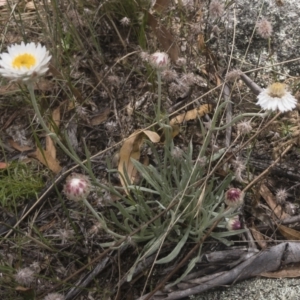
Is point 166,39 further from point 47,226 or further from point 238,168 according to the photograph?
point 47,226

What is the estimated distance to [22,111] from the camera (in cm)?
218

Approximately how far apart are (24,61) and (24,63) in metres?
0.01

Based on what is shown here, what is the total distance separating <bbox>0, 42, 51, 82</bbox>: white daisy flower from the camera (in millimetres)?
1282

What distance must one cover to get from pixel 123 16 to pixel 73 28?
9.2 inches

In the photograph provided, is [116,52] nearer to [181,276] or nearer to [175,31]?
[175,31]

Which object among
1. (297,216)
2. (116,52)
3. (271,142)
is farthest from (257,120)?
(116,52)

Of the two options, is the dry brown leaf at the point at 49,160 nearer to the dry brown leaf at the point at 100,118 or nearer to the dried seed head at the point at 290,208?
the dry brown leaf at the point at 100,118

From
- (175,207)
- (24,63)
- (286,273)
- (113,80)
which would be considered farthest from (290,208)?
(24,63)

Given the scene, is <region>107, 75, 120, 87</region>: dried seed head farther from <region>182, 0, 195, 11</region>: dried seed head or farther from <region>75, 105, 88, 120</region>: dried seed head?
<region>182, 0, 195, 11</region>: dried seed head

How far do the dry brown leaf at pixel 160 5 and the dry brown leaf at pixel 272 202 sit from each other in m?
0.84

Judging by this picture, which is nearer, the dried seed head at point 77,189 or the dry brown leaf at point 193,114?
the dried seed head at point 77,189

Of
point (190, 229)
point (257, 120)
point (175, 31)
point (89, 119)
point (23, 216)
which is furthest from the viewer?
point (175, 31)

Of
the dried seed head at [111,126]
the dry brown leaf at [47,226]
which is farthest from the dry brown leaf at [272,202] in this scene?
the dry brown leaf at [47,226]

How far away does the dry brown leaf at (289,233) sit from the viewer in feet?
5.49
